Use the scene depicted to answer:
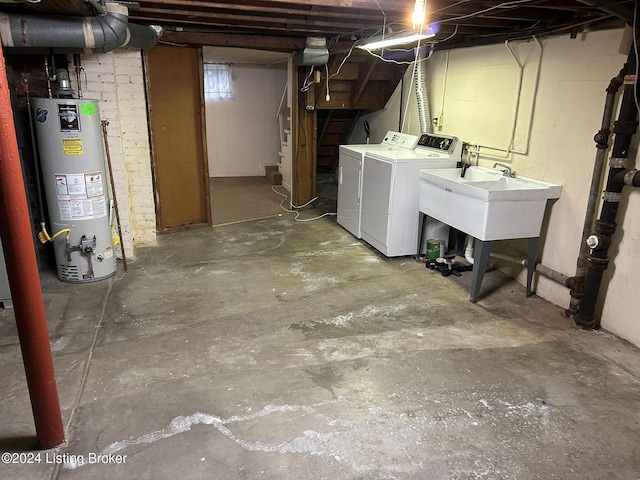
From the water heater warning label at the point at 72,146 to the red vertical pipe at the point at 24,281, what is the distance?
1.73m

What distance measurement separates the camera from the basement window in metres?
7.89

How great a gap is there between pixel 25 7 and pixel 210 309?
7.18 feet

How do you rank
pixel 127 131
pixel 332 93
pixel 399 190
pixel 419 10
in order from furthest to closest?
pixel 332 93, pixel 127 131, pixel 399 190, pixel 419 10

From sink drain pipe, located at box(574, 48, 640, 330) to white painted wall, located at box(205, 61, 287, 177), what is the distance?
617 centimetres

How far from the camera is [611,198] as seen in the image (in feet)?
9.28

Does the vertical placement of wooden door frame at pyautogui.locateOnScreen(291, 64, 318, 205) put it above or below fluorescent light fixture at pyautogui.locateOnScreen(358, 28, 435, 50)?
below

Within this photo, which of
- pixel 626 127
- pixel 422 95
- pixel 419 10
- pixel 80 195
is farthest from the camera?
pixel 422 95

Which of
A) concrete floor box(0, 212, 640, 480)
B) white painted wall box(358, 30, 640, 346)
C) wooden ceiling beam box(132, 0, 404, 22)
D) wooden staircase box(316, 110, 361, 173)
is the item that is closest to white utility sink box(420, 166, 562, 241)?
white painted wall box(358, 30, 640, 346)

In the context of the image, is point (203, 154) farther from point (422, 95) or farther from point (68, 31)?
point (422, 95)

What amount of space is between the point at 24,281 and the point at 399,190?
10.0ft

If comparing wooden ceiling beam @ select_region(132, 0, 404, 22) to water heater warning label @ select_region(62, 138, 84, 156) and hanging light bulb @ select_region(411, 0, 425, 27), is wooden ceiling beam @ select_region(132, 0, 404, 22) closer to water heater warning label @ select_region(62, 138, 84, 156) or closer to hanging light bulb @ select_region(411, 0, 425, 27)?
hanging light bulb @ select_region(411, 0, 425, 27)

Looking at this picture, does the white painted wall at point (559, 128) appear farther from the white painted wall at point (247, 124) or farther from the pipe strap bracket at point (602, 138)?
the white painted wall at point (247, 124)

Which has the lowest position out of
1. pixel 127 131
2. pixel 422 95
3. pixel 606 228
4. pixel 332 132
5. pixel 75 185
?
pixel 606 228

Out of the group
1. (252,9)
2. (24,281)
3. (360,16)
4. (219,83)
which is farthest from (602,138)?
(219,83)
